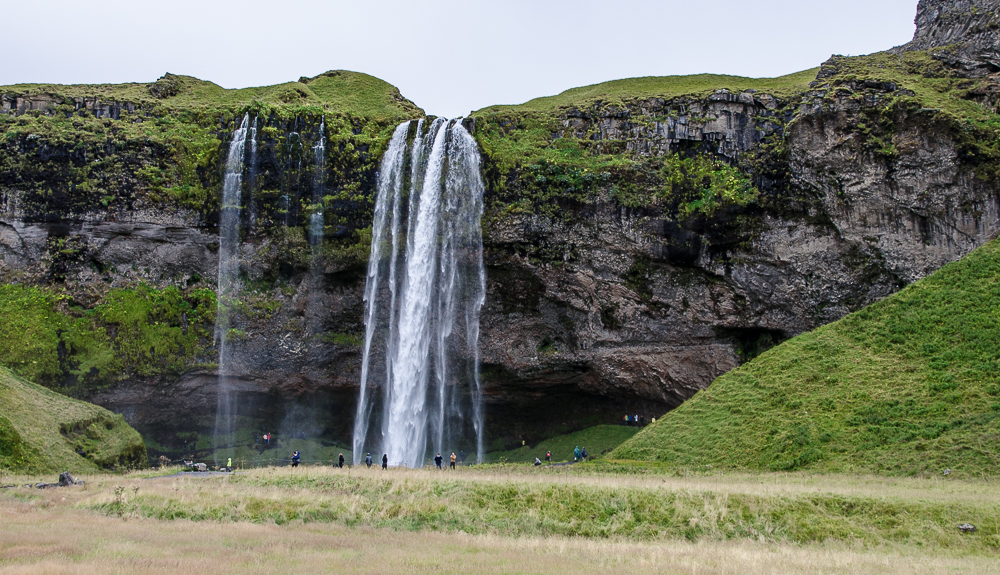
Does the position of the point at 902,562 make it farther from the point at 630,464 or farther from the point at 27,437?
the point at 27,437

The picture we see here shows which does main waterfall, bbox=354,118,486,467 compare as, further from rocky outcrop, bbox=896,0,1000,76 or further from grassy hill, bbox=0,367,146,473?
rocky outcrop, bbox=896,0,1000,76

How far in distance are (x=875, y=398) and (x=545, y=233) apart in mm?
20151

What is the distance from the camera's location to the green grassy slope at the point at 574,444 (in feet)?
142

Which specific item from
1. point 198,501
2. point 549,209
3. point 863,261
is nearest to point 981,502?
point 198,501

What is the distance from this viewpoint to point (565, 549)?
13.9 m

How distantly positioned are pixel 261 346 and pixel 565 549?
110ft

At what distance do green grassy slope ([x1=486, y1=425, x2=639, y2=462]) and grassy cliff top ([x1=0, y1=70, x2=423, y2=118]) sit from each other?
24.3 meters

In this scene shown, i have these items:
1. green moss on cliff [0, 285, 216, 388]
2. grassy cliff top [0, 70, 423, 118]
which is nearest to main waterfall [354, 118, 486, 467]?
grassy cliff top [0, 70, 423, 118]

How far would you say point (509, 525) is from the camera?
16609 millimetres

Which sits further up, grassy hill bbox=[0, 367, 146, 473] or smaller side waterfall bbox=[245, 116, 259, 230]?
smaller side waterfall bbox=[245, 116, 259, 230]

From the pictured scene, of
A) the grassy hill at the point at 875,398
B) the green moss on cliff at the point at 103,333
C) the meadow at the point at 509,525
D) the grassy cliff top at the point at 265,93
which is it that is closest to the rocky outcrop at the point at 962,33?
the grassy hill at the point at 875,398

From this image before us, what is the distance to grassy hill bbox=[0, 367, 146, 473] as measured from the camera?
90.7 feet

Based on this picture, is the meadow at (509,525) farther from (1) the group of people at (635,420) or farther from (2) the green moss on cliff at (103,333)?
(1) the group of people at (635,420)

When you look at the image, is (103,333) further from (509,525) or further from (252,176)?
(509,525)
